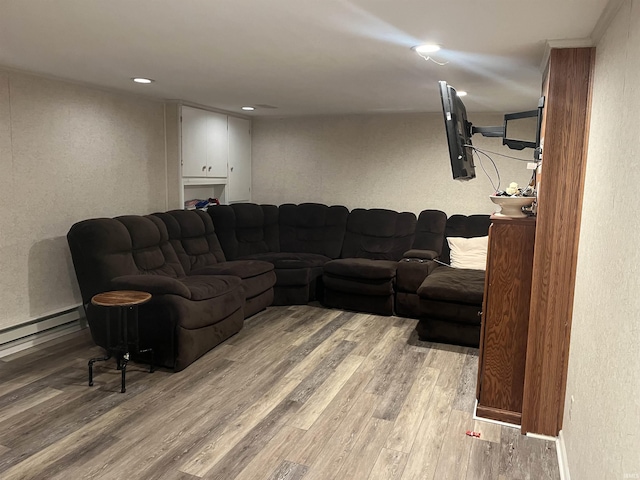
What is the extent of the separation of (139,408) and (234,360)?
88 cm

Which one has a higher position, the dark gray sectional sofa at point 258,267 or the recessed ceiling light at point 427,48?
the recessed ceiling light at point 427,48

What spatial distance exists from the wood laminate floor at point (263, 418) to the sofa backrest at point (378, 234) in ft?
5.28

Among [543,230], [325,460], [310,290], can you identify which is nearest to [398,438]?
[325,460]

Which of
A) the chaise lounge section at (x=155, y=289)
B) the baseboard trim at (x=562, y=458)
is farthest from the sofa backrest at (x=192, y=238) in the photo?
the baseboard trim at (x=562, y=458)

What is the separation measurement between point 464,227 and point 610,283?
11.9 feet

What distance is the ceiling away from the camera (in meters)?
2.12

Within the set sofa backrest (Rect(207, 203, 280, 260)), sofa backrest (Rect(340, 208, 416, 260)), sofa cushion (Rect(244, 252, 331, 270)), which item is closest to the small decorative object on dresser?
sofa backrest (Rect(340, 208, 416, 260))

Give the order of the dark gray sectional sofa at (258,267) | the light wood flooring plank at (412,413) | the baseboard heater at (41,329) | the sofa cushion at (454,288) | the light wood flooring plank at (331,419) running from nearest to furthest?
the light wood flooring plank at (331,419) → the light wood flooring plank at (412,413) → the dark gray sectional sofa at (258,267) → the baseboard heater at (41,329) → the sofa cushion at (454,288)

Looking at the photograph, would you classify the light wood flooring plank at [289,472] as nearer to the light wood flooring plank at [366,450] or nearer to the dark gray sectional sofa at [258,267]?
the light wood flooring plank at [366,450]

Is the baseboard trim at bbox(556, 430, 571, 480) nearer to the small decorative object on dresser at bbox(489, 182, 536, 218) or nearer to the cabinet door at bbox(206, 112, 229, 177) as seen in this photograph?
the small decorative object on dresser at bbox(489, 182, 536, 218)

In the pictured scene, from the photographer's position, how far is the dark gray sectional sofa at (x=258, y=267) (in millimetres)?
3510

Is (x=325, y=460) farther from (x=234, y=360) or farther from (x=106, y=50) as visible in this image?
(x=106, y=50)

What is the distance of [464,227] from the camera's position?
17.1 ft

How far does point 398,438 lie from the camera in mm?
2631
